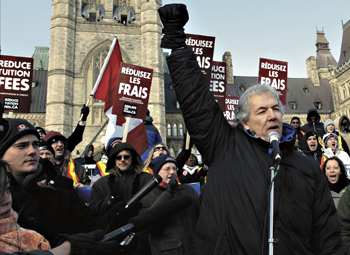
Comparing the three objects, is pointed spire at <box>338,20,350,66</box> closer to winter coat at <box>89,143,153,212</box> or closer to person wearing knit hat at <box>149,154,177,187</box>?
person wearing knit hat at <box>149,154,177,187</box>

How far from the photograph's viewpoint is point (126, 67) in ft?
25.6

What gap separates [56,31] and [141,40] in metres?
6.11

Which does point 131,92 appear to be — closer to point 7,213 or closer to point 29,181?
point 29,181

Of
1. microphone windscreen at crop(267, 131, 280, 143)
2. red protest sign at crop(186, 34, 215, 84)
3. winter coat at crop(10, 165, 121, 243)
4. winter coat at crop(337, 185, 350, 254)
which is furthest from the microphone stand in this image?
red protest sign at crop(186, 34, 215, 84)

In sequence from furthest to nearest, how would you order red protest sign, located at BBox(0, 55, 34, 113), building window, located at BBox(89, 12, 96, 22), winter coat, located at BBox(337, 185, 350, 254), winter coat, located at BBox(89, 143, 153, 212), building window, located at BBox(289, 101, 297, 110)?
building window, located at BBox(289, 101, 297, 110) → building window, located at BBox(89, 12, 96, 22) → red protest sign, located at BBox(0, 55, 34, 113) → winter coat, located at BBox(89, 143, 153, 212) → winter coat, located at BBox(337, 185, 350, 254)

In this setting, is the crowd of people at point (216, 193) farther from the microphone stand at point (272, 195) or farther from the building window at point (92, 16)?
the building window at point (92, 16)

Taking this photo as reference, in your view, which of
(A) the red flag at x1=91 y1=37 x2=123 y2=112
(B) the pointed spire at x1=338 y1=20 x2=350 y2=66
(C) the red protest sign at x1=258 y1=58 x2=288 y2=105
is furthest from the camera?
(B) the pointed spire at x1=338 y1=20 x2=350 y2=66

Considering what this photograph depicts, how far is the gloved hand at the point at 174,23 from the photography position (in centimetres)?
210

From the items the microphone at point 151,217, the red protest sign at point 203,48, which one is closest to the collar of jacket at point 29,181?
the microphone at point 151,217

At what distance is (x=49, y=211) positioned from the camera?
250 centimetres

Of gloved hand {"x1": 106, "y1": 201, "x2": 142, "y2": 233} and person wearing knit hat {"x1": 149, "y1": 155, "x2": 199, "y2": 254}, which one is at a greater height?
gloved hand {"x1": 106, "y1": 201, "x2": 142, "y2": 233}

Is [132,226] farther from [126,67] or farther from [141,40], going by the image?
[141,40]

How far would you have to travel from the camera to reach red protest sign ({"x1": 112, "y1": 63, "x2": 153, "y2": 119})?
7.52 meters

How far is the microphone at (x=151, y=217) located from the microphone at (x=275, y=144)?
908 millimetres
